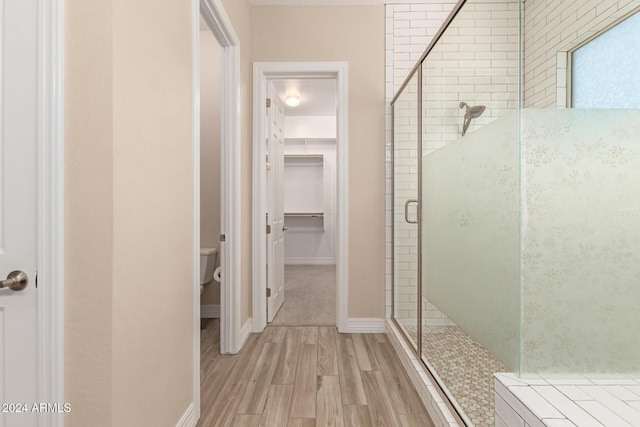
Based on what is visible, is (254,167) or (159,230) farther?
(254,167)

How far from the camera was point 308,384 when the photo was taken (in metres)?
2.01

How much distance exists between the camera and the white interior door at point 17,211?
3.22ft

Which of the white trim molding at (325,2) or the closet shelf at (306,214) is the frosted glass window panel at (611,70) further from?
the closet shelf at (306,214)

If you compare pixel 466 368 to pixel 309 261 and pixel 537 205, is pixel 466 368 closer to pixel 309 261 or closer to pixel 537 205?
pixel 537 205

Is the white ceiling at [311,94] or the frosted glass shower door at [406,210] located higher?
the white ceiling at [311,94]

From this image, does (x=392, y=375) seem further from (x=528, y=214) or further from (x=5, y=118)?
(x=5, y=118)

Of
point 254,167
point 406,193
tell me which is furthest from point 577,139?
point 254,167

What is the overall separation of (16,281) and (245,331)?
1875mm

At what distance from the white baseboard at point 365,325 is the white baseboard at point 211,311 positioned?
4.12 ft

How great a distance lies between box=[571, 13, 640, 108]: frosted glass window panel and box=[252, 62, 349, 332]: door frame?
1644mm

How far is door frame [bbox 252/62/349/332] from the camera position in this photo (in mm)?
2854

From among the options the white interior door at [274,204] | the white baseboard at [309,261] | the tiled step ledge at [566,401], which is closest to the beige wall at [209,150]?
the white interior door at [274,204]

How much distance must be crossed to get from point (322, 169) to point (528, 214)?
542 centimetres

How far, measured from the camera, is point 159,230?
129 cm
